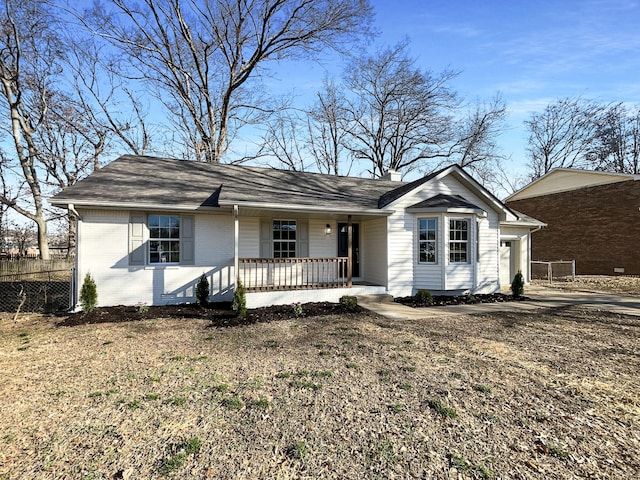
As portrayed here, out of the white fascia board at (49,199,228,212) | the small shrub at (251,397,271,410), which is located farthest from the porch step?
the small shrub at (251,397,271,410)

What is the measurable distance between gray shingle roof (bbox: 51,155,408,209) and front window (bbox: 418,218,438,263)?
5.86 feet

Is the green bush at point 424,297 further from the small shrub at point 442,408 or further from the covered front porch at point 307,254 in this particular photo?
the small shrub at point 442,408

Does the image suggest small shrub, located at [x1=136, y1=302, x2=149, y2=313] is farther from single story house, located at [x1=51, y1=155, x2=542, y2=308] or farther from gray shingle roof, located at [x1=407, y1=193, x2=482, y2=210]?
gray shingle roof, located at [x1=407, y1=193, x2=482, y2=210]

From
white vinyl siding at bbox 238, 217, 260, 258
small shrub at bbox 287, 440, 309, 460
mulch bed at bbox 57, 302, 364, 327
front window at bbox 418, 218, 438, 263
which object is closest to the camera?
small shrub at bbox 287, 440, 309, 460

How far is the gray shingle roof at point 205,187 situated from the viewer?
8828 mm

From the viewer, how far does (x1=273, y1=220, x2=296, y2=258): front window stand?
35.8 feet

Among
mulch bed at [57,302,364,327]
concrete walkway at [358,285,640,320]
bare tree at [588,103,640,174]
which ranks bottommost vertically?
concrete walkway at [358,285,640,320]

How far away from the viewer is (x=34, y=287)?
13.9 metres

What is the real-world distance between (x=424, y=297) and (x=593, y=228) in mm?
16091

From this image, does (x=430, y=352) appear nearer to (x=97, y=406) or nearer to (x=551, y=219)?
(x=97, y=406)

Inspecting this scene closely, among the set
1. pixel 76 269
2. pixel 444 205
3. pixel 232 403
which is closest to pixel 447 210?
pixel 444 205

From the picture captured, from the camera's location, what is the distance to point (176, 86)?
70.0ft

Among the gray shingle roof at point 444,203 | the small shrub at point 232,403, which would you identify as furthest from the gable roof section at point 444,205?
the small shrub at point 232,403

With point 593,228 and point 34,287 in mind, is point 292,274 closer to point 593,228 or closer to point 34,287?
point 34,287
